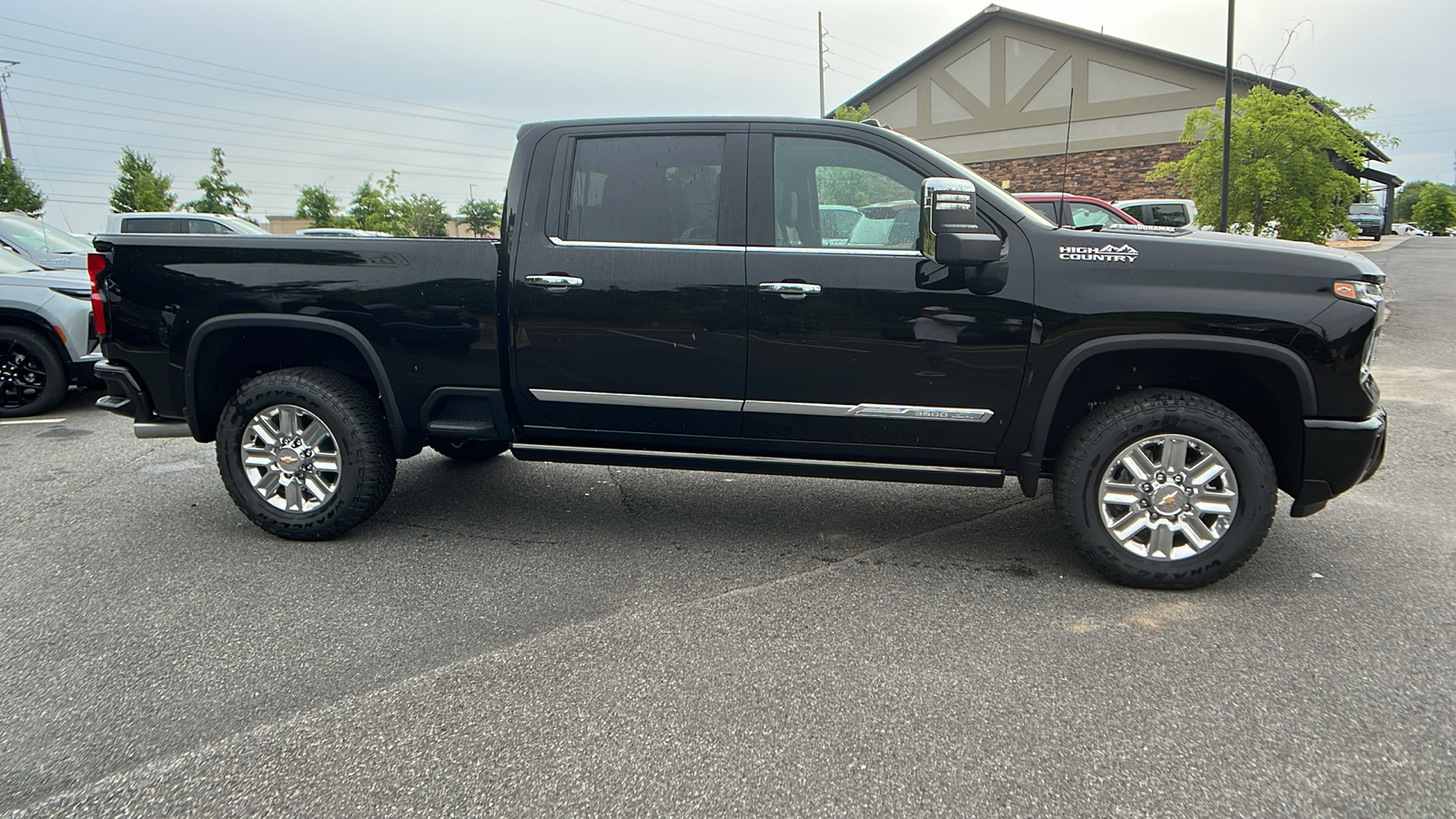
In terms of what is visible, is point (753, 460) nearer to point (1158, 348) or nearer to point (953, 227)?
point (953, 227)

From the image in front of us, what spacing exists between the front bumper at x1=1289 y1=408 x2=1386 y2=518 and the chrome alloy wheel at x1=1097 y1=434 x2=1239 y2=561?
0.32m

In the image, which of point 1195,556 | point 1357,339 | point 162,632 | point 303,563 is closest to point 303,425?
point 303,563

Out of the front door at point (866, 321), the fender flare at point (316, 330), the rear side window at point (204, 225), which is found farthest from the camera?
the rear side window at point (204, 225)

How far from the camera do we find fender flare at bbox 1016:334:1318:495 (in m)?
3.65

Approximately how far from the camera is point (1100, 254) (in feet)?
12.4

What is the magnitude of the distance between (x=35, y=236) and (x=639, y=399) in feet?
28.4

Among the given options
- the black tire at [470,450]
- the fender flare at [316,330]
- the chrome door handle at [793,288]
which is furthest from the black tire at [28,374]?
the chrome door handle at [793,288]

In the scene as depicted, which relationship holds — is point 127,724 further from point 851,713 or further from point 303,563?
point 851,713

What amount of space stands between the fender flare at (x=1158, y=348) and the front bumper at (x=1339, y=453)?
0.10 m

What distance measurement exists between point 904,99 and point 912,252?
33.0 metres

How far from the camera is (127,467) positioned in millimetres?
6109

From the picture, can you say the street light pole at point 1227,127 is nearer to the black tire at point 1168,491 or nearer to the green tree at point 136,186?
the black tire at point 1168,491

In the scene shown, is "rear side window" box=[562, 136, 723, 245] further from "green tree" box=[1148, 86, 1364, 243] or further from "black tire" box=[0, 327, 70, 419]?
"green tree" box=[1148, 86, 1364, 243]

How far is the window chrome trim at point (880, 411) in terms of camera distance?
3.96m
